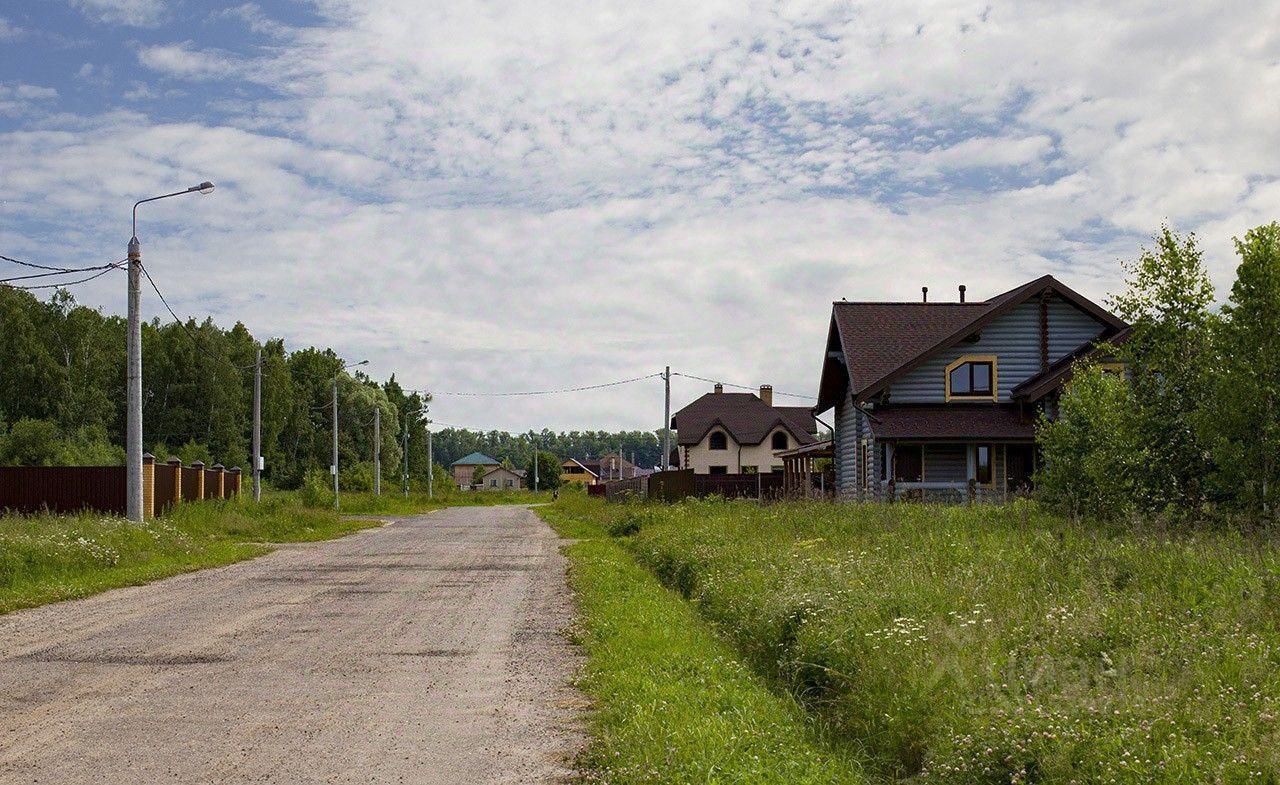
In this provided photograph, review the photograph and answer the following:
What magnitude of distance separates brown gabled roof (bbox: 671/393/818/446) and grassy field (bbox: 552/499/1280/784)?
61661 millimetres

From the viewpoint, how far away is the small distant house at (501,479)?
178 meters

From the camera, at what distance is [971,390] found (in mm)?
33062

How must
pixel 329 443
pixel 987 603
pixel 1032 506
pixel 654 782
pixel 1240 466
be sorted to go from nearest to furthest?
1. pixel 654 782
2. pixel 987 603
3. pixel 1240 466
4. pixel 1032 506
5. pixel 329 443

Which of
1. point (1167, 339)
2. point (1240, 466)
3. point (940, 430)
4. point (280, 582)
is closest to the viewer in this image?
point (1240, 466)

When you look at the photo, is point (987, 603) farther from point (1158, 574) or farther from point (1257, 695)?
point (1257, 695)

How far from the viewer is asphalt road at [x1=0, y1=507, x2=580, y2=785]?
21.0ft

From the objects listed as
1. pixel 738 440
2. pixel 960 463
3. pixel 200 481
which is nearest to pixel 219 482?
pixel 200 481

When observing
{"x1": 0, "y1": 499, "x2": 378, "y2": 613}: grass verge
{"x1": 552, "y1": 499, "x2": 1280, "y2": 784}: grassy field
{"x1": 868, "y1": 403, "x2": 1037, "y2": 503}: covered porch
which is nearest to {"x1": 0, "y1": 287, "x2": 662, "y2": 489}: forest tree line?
{"x1": 0, "y1": 499, "x2": 378, "y2": 613}: grass verge

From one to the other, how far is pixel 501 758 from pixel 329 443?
111 meters

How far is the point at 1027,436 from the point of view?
30.9 metres

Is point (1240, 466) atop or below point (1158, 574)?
atop

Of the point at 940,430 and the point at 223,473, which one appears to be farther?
the point at 223,473

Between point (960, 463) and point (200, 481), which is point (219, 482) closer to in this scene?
point (200, 481)

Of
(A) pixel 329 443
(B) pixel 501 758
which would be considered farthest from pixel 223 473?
(A) pixel 329 443
